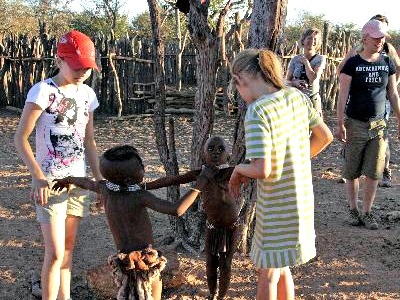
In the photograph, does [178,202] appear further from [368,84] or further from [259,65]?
[368,84]

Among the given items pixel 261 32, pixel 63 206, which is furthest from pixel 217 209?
pixel 261 32

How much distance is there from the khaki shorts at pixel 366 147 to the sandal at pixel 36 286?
2939mm

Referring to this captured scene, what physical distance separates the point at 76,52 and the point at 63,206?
0.86 metres

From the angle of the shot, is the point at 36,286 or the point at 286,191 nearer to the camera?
the point at 286,191

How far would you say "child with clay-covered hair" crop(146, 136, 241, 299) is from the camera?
8.57 feet

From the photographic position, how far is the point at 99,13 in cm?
3709

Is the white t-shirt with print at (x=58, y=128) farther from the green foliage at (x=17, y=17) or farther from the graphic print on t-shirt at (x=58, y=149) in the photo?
the green foliage at (x=17, y=17)

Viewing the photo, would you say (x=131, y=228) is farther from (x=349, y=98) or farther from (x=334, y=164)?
(x=334, y=164)

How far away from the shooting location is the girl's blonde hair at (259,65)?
8.04 ft

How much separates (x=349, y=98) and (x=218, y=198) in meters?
2.58

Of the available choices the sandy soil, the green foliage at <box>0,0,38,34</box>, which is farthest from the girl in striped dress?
the green foliage at <box>0,0,38,34</box>

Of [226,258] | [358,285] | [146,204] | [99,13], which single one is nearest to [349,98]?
[358,285]

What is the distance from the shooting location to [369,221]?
500cm

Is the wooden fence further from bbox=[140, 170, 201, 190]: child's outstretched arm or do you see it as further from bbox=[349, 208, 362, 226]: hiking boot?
bbox=[140, 170, 201, 190]: child's outstretched arm
